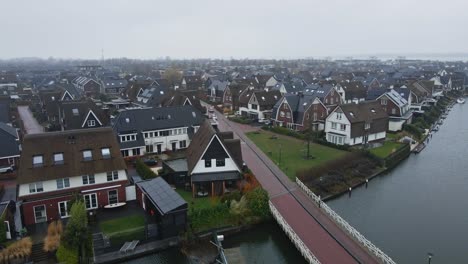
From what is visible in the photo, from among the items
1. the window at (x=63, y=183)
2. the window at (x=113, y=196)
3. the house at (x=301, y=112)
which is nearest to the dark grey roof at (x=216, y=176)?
the window at (x=113, y=196)

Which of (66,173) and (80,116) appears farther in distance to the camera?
(80,116)

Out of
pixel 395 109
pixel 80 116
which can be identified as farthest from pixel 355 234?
pixel 395 109

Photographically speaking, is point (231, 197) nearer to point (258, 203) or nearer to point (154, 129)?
point (258, 203)

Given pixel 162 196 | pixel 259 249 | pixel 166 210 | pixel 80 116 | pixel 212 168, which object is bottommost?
pixel 259 249

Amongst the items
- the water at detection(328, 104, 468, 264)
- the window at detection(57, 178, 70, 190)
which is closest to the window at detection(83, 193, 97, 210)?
the window at detection(57, 178, 70, 190)

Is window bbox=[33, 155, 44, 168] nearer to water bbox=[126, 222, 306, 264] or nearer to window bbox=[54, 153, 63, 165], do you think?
window bbox=[54, 153, 63, 165]

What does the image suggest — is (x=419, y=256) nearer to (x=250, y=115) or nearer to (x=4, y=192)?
(x=4, y=192)
